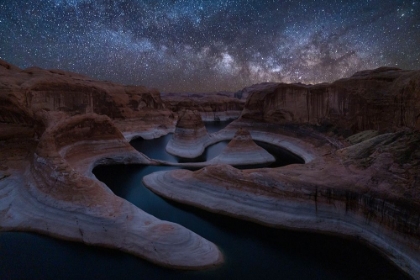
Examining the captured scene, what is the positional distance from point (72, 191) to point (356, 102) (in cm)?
1789

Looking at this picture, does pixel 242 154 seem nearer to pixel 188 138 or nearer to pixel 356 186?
pixel 188 138

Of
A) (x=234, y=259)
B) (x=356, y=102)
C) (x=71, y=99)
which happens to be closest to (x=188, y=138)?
(x=71, y=99)

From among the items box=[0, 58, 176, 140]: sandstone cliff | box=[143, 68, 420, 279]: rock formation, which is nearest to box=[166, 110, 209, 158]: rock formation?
box=[143, 68, 420, 279]: rock formation

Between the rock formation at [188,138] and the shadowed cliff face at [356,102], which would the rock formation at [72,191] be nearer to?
the rock formation at [188,138]

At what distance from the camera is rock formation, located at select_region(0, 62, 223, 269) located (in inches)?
322

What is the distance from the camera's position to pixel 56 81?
2220 cm

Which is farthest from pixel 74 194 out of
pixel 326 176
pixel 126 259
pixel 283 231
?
pixel 326 176

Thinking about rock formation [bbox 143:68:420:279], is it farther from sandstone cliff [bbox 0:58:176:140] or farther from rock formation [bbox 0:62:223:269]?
sandstone cliff [bbox 0:58:176:140]

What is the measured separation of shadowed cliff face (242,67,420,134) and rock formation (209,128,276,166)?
6331 millimetres

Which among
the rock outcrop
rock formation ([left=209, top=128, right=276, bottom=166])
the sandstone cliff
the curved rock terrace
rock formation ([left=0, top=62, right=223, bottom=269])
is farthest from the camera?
the rock outcrop

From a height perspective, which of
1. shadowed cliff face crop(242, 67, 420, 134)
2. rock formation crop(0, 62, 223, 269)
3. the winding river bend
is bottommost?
the winding river bend

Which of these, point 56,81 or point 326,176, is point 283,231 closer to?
point 326,176

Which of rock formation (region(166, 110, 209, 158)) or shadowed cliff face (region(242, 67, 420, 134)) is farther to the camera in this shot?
rock formation (region(166, 110, 209, 158))

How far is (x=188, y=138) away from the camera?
23.0m
